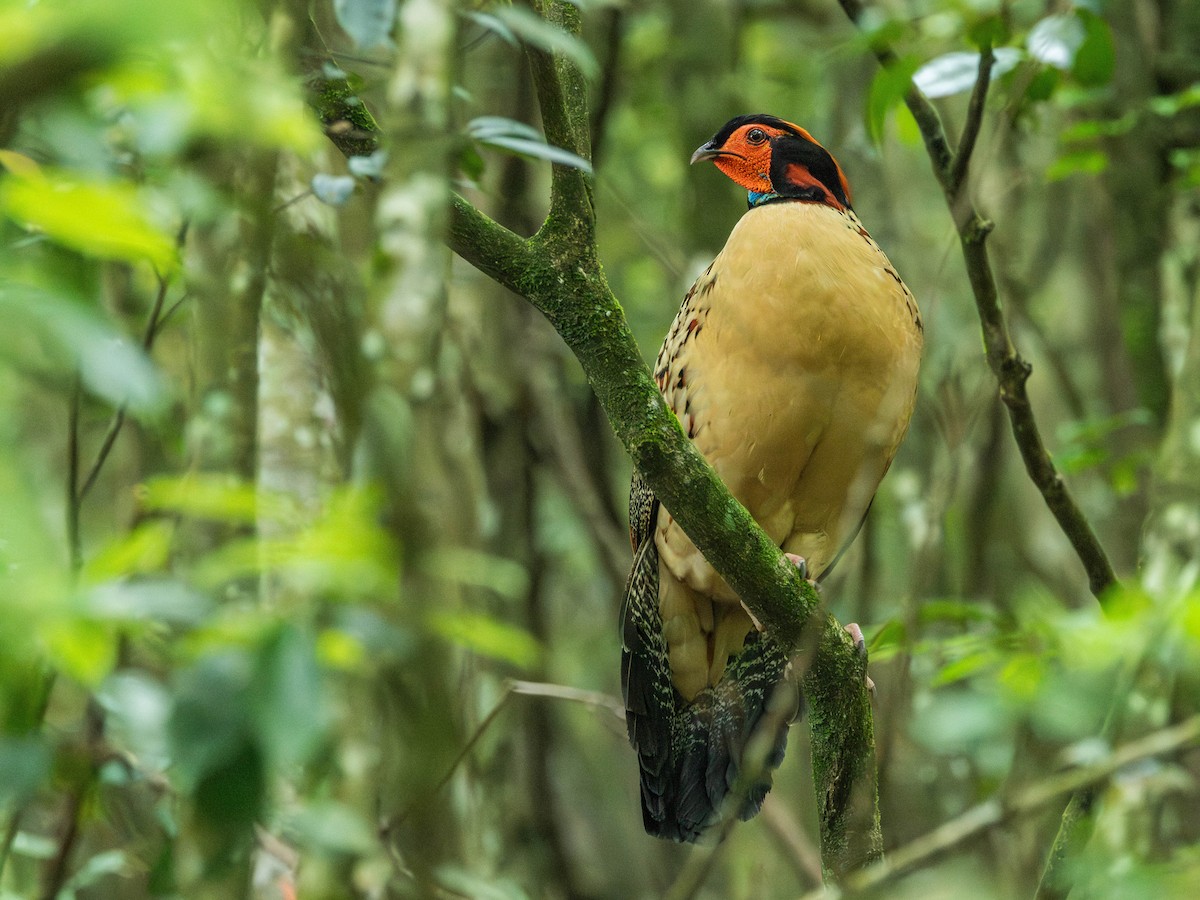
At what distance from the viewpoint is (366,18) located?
222cm

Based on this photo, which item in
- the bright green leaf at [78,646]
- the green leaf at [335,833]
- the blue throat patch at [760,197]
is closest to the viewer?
the bright green leaf at [78,646]

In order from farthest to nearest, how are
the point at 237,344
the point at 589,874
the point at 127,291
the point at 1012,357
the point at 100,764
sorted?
the point at 589,874 < the point at 127,291 < the point at 237,344 < the point at 1012,357 < the point at 100,764

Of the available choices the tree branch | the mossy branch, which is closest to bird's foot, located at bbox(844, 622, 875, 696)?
the mossy branch

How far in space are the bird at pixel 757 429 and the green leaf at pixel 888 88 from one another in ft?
1.42

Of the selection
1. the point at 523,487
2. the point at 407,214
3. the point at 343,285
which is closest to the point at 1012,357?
the point at 343,285

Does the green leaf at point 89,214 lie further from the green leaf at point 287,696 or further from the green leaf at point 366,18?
the green leaf at point 366,18

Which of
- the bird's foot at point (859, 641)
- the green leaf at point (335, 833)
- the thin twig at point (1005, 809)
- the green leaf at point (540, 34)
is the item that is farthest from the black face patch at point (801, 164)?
the green leaf at point (335, 833)

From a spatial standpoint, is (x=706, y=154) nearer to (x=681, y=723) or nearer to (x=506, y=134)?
(x=506, y=134)

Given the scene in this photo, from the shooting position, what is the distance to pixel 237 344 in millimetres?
3553

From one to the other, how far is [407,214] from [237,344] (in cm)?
177

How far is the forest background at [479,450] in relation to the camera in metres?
1.80

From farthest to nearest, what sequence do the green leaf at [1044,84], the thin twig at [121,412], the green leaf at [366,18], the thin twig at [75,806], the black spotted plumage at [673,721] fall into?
the black spotted plumage at [673,721], the green leaf at [1044,84], the thin twig at [121,412], the thin twig at [75,806], the green leaf at [366,18]

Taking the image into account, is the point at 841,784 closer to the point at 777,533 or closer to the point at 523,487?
the point at 777,533

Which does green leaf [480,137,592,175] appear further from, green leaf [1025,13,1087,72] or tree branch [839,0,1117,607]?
green leaf [1025,13,1087,72]
